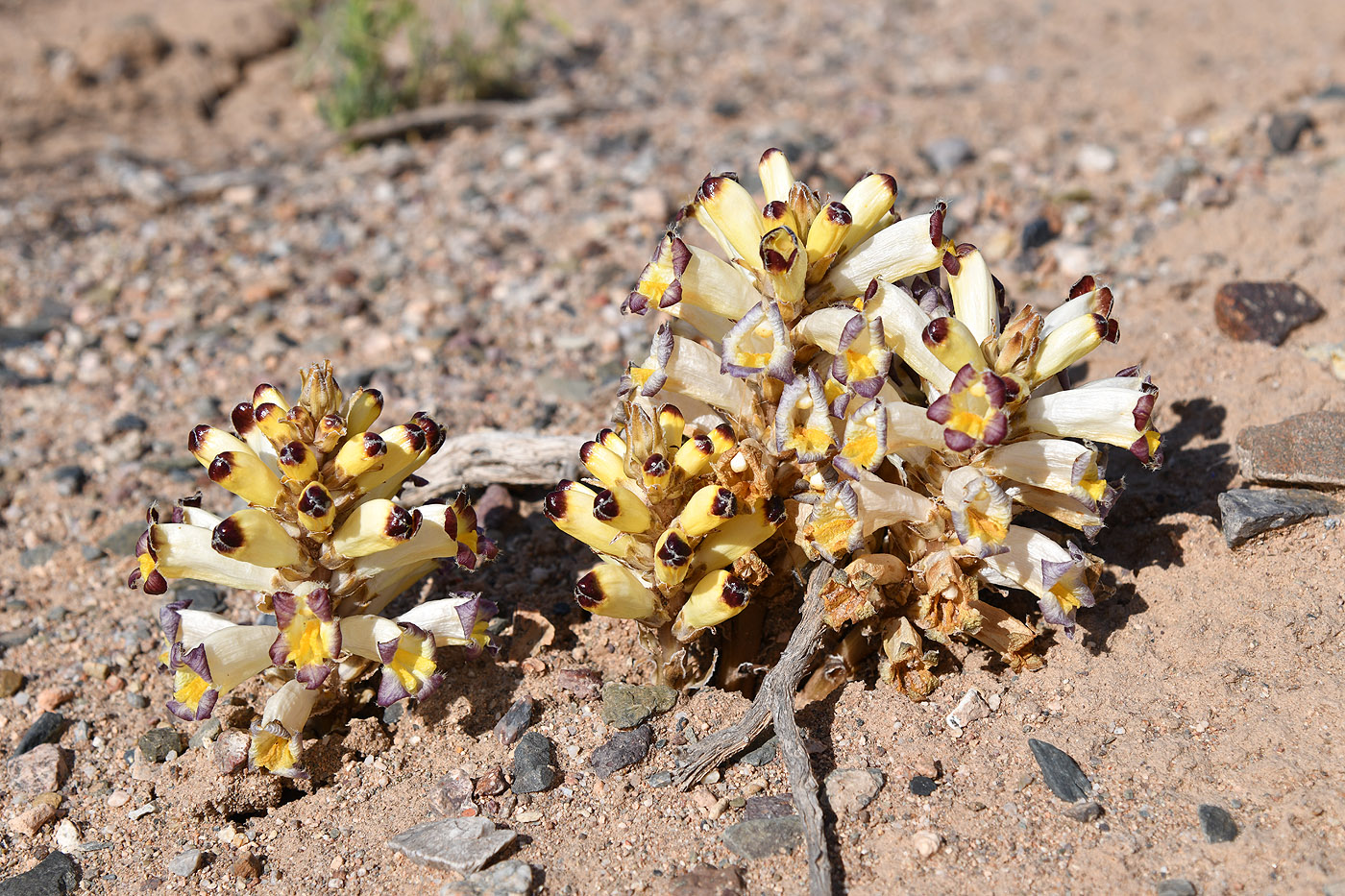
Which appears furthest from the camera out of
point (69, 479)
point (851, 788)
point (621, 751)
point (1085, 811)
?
point (69, 479)

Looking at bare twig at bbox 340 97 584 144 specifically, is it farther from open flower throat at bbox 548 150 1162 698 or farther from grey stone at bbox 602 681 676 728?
grey stone at bbox 602 681 676 728

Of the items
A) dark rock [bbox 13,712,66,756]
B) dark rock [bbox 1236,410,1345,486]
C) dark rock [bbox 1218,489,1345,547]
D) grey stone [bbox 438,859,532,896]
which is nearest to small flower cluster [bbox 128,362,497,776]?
grey stone [bbox 438,859,532,896]

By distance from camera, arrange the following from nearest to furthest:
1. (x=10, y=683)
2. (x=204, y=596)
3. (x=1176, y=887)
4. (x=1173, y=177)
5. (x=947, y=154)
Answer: (x=1176, y=887)
(x=10, y=683)
(x=204, y=596)
(x=1173, y=177)
(x=947, y=154)

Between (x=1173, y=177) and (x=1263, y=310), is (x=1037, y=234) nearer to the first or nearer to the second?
(x=1173, y=177)

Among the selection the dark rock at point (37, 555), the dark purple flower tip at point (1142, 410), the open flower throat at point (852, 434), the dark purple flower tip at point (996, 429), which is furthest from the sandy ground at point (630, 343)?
the dark purple flower tip at point (996, 429)

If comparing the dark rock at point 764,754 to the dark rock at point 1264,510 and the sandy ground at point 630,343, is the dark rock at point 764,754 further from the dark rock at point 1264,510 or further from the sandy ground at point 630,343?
the dark rock at point 1264,510

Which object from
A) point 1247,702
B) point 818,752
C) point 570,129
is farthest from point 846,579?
point 570,129

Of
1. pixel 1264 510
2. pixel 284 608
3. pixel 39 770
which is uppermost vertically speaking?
pixel 284 608

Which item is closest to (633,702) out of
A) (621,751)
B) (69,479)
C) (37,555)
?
(621,751)
